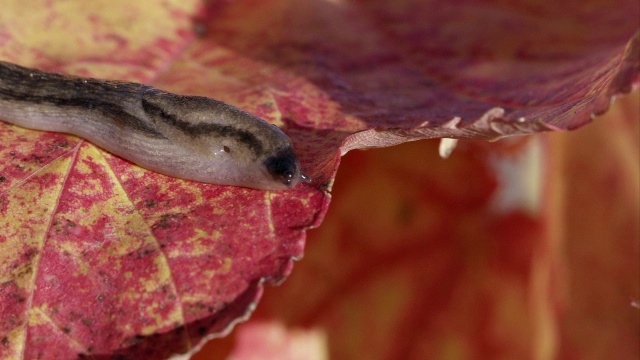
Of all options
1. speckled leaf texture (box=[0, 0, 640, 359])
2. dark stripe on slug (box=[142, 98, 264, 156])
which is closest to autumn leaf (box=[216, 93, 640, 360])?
speckled leaf texture (box=[0, 0, 640, 359])

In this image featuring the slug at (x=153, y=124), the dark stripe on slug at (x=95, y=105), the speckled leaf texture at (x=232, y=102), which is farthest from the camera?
the dark stripe on slug at (x=95, y=105)

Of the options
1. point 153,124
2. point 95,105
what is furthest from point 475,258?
point 95,105

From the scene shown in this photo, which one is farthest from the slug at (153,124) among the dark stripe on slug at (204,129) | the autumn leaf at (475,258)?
the autumn leaf at (475,258)

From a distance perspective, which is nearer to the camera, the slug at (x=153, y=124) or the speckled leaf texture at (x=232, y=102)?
the speckled leaf texture at (x=232, y=102)

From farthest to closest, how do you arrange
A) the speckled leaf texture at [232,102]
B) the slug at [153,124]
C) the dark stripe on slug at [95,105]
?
the dark stripe on slug at [95,105]
the slug at [153,124]
the speckled leaf texture at [232,102]

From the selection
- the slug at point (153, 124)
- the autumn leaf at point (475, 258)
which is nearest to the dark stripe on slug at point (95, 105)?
the slug at point (153, 124)

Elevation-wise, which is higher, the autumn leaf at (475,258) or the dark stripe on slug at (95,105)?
the dark stripe on slug at (95,105)

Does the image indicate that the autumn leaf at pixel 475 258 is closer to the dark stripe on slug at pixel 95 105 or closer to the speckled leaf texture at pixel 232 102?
the speckled leaf texture at pixel 232 102

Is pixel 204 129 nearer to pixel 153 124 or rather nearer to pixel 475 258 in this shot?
pixel 153 124
